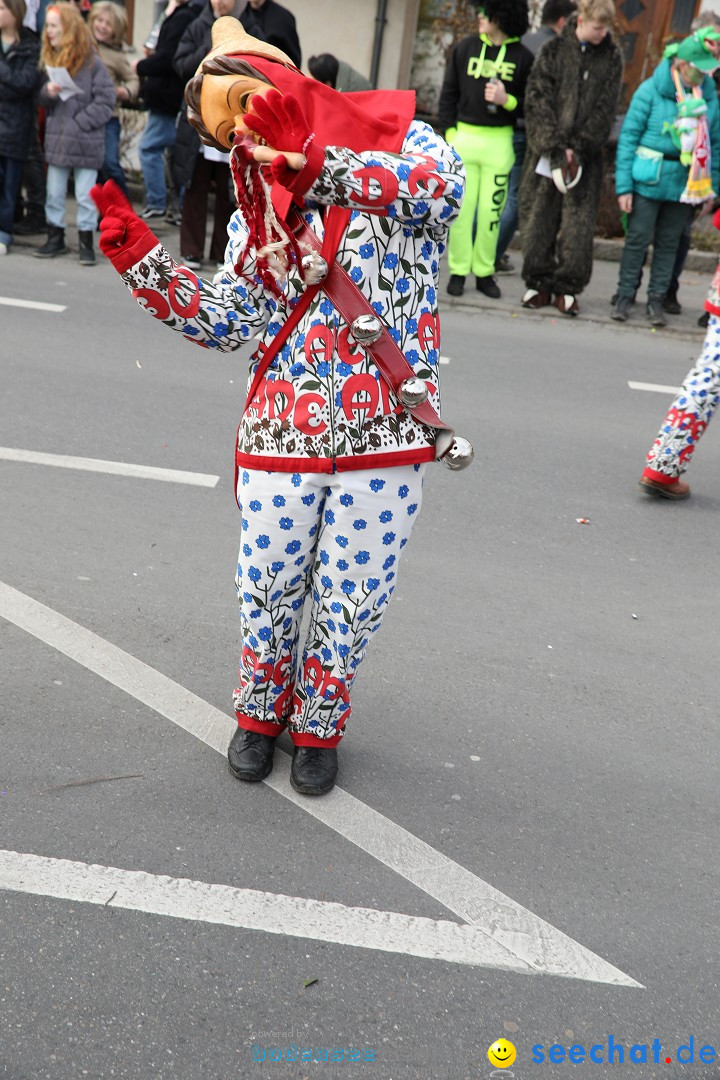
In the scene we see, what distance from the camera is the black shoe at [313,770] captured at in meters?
3.10

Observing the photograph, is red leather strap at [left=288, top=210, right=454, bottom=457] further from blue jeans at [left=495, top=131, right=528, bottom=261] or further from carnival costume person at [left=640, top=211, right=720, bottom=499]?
blue jeans at [left=495, top=131, right=528, bottom=261]

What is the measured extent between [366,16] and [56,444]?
32.2 ft

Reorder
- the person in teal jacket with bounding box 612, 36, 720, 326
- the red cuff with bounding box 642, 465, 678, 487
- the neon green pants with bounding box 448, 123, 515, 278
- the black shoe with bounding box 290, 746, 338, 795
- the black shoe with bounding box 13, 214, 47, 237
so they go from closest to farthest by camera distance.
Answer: the black shoe with bounding box 290, 746, 338, 795
the red cuff with bounding box 642, 465, 678, 487
the person in teal jacket with bounding box 612, 36, 720, 326
the neon green pants with bounding box 448, 123, 515, 278
the black shoe with bounding box 13, 214, 47, 237

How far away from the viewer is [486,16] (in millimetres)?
8805

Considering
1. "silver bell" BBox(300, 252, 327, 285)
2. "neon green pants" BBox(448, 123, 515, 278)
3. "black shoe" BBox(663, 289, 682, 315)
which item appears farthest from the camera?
"black shoe" BBox(663, 289, 682, 315)

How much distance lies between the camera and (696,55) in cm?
820

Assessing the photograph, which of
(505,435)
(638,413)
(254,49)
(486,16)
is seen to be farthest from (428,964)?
(486,16)

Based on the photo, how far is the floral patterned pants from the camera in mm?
2764

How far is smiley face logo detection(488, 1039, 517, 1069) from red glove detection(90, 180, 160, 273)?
1.88m

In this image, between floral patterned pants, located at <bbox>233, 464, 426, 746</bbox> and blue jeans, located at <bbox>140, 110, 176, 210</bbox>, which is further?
blue jeans, located at <bbox>140, 110, 176, 210</bbox>

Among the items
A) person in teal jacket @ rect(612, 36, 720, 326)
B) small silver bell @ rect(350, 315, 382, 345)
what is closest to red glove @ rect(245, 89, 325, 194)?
small silver bell @ rect(350, 315, 382, 345)

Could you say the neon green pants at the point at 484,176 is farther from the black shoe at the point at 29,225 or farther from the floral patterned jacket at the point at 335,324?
the floral patterned jacket at the point at 335,324

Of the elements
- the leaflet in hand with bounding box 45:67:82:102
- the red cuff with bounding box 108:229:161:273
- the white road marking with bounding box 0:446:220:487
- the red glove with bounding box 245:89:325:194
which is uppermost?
the red glove with bounding box 245:89:325:194

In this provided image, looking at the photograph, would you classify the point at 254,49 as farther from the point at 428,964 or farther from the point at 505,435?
the point at 505,435
